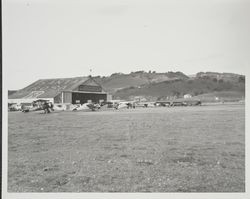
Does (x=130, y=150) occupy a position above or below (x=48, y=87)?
below

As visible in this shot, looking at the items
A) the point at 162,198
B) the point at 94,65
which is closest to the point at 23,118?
the point at 94,65

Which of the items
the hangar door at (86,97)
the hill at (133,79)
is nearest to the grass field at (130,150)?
the hangar door at (86,97)

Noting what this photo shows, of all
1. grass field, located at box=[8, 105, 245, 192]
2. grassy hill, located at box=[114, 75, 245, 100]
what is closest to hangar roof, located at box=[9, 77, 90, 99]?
grass field, located at box=[8, 105, 245, 192]

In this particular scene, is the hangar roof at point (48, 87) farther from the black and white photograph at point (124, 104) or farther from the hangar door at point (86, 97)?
the hangar door at point (86, 97)

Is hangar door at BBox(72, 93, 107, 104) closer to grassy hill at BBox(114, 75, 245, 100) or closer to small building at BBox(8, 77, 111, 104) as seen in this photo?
small building at BBox(8, 77, 111, 104)

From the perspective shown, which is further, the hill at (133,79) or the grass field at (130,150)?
the hill at (133,79)

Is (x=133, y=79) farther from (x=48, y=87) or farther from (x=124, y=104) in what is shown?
(x=48, y=87)

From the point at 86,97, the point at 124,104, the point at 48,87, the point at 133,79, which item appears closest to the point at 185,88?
the point at 133,79
